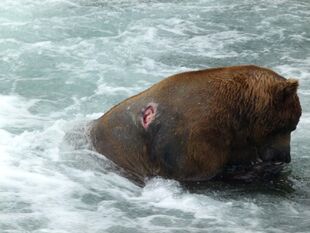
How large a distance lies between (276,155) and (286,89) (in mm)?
651

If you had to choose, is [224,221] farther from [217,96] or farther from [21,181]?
[21,181]

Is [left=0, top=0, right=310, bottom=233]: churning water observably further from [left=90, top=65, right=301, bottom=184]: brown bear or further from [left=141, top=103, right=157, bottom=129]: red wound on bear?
[left=141, top=103, right=157, bottom=129]: red wound on bear

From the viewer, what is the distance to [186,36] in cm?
1340

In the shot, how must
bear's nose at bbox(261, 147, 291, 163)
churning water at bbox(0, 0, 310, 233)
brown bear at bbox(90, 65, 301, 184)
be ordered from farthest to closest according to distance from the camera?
1. bear's nose at bbox(261, 147, 291, 163)
2. brown bear at bbox(90, 65, 301, 184)
3. churning water at bbox(0, 0, 310, 233)

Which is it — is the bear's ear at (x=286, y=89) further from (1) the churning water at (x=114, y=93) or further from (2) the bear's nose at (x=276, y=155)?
(1) the churning water at (x=114, y=93)

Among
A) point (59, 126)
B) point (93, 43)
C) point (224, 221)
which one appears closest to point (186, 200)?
point (224, 221)

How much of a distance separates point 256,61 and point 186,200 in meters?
5.61

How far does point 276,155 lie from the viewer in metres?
7.16

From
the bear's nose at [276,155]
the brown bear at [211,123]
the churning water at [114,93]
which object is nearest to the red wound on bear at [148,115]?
the brown bear at [211,123]

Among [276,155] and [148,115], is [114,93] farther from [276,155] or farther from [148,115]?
[276,155]

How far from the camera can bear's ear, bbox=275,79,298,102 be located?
273 inches

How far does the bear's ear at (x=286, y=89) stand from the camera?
695 cm

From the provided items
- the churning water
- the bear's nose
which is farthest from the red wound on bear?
the bear's nose

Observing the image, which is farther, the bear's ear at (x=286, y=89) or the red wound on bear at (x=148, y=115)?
the red wound on bear at (x=148, y=115)
